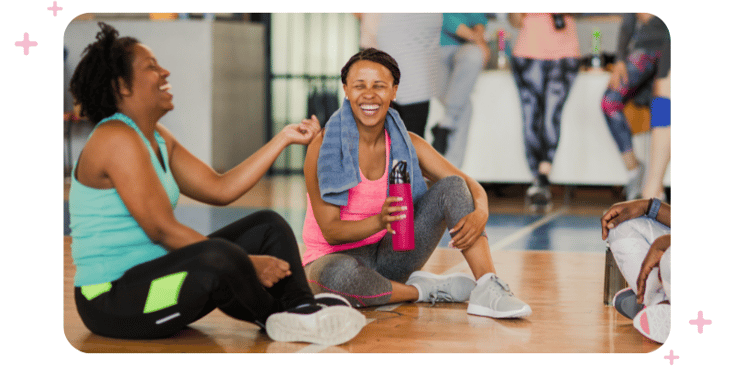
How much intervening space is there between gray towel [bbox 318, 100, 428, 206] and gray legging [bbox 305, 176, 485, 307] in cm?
10

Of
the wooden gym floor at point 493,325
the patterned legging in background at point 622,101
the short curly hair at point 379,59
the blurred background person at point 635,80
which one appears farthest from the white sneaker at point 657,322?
the patterned legging in background at point 622,101

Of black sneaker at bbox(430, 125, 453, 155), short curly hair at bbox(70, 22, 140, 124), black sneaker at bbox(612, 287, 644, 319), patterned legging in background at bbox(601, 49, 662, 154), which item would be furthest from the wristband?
black sneaker at bbox(430, 125, 453, 155)

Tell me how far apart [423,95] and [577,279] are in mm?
898

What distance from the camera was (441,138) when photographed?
4.21 m

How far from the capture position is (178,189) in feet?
4.79

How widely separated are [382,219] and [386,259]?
233 mm

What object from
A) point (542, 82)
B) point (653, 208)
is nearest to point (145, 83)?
point (653, 208)

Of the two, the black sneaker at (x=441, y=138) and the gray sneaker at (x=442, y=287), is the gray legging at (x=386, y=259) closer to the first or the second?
the gray sneaker at (x=442, y=287)

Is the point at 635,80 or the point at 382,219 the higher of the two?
the point at 635,80

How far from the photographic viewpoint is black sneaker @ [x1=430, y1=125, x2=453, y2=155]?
4.17m

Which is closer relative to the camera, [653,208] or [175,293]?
[175,293]

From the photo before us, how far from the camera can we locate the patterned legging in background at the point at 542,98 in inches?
165

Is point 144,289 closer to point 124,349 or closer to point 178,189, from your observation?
point 124,349
